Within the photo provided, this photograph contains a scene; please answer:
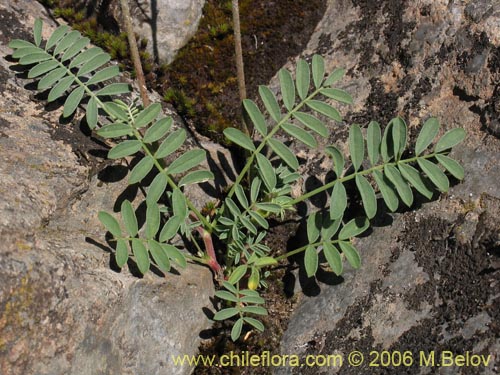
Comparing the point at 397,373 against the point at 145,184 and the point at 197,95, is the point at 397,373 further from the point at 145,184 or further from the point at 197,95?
the point at 197,95

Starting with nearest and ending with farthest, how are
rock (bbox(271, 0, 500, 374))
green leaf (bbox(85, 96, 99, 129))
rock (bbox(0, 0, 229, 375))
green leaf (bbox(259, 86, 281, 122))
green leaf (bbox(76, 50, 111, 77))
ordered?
rock (bbox(0, 0, 229, 375)) < rock (bbox(271, 0, 500, 374)) < green leaf (bbox(259, 86, 281, 122)) < green leaf (bbox(85, 96, 99, 129)) < green leaf (bbox(76, 50, 111, 77))

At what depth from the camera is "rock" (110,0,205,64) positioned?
4617mm

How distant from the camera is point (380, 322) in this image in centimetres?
339

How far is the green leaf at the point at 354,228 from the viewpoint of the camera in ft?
11.3

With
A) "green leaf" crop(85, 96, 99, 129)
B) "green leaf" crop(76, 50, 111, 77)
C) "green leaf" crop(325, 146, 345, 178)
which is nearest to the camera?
"green leaf" crop(325, 146, 345, 178)

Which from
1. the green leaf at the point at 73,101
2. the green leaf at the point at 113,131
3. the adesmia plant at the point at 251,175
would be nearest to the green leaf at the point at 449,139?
the adesmia plant at the point at 251,175

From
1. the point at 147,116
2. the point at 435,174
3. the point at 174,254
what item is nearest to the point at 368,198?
the point at 435,174

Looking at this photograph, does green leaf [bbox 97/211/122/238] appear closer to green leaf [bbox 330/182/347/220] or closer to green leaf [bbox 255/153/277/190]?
green leaf [bbox 255/153/277/190]

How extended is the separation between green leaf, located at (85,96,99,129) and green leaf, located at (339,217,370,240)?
5.30ft

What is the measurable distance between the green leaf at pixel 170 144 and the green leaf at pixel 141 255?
0.52 metres

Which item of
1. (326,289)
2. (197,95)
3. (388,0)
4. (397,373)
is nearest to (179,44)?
(197,95)

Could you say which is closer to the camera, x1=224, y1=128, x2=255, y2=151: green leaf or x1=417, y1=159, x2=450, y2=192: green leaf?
x1=417, y1=159, x2=450, y2=192: green leaf

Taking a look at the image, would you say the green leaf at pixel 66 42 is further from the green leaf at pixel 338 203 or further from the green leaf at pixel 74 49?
the green leaf at pixel 338 203

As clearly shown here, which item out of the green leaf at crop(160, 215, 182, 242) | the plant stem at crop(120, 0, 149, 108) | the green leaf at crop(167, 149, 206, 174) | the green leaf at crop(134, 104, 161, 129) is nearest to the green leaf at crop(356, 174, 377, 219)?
the green leaf at crop(167, 149, 206, 174)
